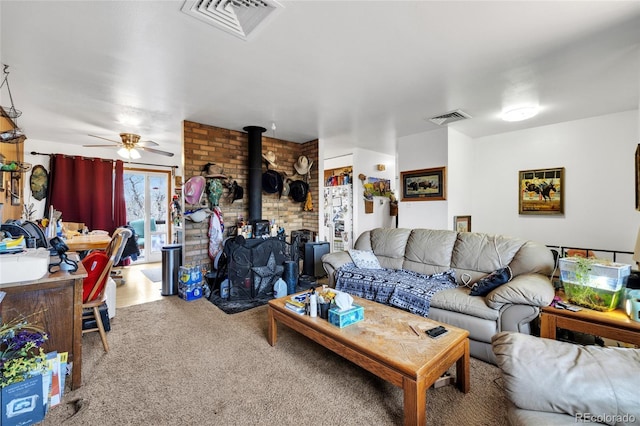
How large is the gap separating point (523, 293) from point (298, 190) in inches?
140

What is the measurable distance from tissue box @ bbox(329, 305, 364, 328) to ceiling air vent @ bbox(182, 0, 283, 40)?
1973mm

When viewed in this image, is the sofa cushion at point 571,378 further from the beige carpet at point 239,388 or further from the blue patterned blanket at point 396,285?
the blue patterned blanket at point 396,285

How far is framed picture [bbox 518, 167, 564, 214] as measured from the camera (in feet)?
12.6

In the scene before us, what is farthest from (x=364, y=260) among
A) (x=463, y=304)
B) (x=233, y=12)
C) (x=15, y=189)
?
(x=15, y=189)

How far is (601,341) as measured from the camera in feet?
7.53

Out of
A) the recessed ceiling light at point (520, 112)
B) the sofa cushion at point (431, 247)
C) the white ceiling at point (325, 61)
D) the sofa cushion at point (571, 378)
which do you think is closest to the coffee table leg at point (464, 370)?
the sofa cushion at point (571, 378)

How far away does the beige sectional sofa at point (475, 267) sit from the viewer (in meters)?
2.05

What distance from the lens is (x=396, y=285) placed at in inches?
104

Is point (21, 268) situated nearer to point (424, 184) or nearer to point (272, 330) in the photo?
point (272, 330)

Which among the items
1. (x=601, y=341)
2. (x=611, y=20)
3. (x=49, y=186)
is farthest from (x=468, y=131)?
(x=49, y=186)

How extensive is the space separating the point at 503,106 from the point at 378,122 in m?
1.49

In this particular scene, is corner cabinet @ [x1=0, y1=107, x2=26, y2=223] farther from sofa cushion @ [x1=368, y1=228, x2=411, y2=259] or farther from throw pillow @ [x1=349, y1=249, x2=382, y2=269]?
sofa cushion @ [x1=368, y1=228, x2=411, y2=259]

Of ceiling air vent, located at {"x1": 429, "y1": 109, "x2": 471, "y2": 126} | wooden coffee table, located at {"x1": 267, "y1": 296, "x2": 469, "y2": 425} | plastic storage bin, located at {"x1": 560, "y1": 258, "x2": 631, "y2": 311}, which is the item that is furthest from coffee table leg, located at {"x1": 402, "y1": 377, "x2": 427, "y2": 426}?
ceiling air vent, located at {"x1": 429, "y1": 109, "x2": 471, "y2": 126}

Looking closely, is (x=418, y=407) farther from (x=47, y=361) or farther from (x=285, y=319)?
(x=47, y=361)
